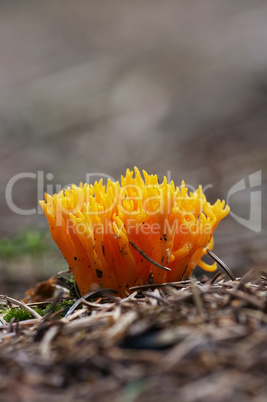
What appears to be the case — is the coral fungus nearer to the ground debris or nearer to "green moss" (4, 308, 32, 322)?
"green moss" (4, 308, 32, 322)

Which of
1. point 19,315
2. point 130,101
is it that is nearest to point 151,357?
point 19,315

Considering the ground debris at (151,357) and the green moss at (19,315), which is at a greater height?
the ground debris at (151,357)

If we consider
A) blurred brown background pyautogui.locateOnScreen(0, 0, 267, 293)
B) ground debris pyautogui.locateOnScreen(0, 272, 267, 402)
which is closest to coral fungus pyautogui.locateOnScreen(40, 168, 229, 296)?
ground debris pyautogui.locateOnScreen(0, 272, 267, 402)

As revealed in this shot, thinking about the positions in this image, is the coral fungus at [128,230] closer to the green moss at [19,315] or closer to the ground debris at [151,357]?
the green moss at [19,315]

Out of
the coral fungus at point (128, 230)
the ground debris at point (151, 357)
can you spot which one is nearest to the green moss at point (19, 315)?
the coral fungus at point (128, 230)

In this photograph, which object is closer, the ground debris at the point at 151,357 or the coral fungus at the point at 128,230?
the ground debris at the point at 151,357

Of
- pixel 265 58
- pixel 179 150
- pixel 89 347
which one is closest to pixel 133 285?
pixel 89 347

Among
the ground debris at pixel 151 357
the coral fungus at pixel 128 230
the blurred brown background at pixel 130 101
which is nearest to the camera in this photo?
the ground debris at pixel 151 357
